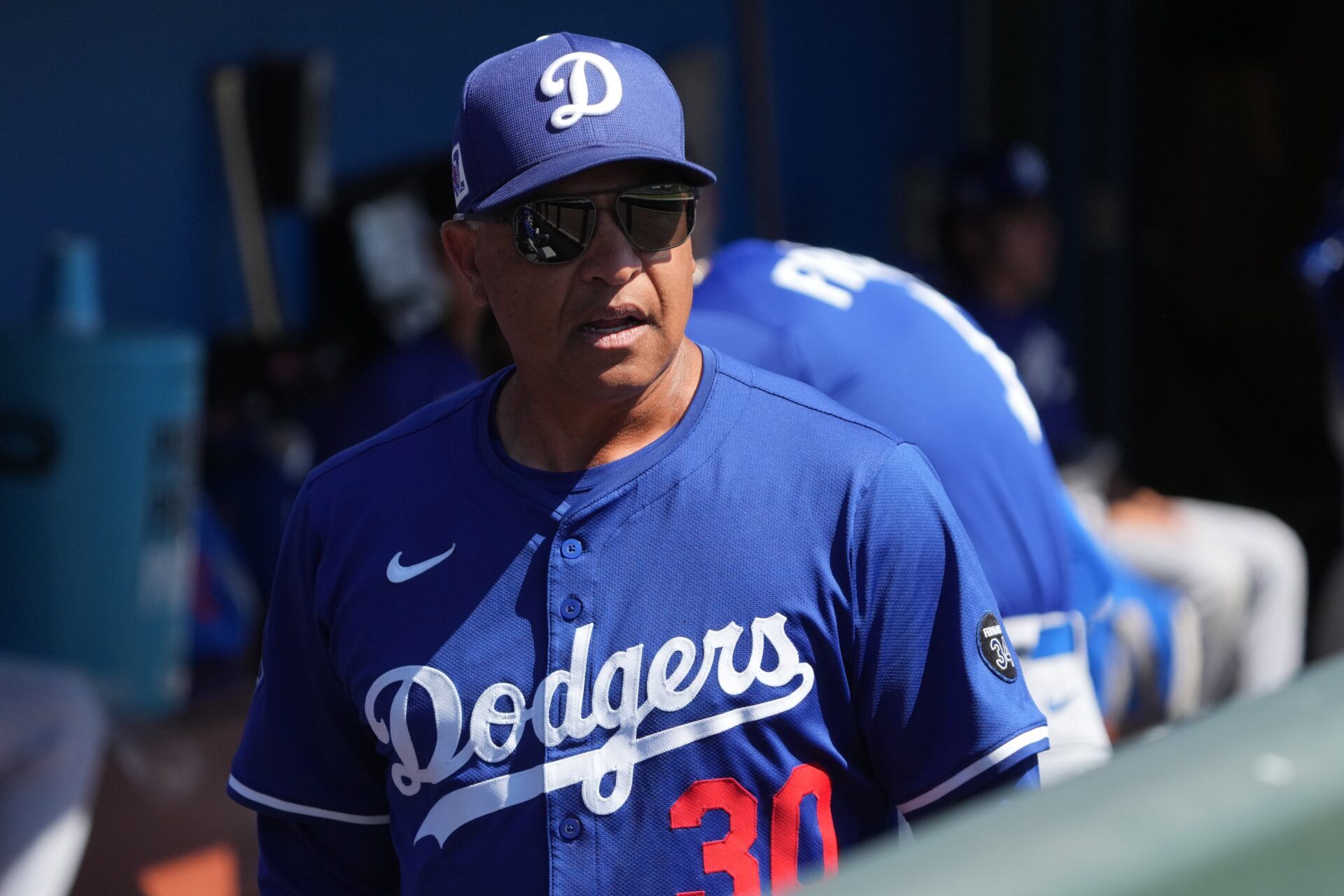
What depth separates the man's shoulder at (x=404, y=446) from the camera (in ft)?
5.16

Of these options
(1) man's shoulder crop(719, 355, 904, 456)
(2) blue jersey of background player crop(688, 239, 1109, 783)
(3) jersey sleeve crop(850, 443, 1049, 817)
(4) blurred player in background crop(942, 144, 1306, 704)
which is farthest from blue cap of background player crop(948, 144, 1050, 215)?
(3) jersey sleeve crop(850, 443, 1049, 817)

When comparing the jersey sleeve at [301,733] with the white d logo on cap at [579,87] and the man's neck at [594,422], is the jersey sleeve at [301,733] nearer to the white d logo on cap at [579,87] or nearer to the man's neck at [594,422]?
the man's neck at [594,422]

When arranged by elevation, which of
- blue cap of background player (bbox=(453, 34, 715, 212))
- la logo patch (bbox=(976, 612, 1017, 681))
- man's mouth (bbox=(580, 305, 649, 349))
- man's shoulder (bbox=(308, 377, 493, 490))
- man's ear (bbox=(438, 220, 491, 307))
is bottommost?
la logo patch (bbox=(976, 612, 1017, 681))

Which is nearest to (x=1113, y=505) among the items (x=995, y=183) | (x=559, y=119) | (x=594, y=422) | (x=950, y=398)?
(x=995, y=183)

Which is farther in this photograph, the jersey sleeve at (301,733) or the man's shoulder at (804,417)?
the jersey sleeve at (301,733)

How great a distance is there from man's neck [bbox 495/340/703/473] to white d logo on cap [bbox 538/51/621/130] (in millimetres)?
248

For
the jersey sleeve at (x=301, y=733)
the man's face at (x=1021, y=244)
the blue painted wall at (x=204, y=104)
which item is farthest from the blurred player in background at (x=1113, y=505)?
the jersey sleeve at (x=301, y=733)

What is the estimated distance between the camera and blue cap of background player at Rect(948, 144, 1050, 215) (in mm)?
4766

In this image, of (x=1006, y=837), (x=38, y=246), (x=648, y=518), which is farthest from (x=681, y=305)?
(x=38, y=246)

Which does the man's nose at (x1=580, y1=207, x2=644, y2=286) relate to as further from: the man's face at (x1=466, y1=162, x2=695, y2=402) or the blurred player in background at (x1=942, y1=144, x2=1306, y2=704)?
the blurred player in background at (x1=942, y1=144, x2=1306, y2=704)

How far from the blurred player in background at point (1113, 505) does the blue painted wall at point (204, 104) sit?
92 centimetres

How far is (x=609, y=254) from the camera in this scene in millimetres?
1457

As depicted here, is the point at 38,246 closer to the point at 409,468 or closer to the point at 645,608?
the point at 409,468

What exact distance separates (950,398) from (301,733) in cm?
100
